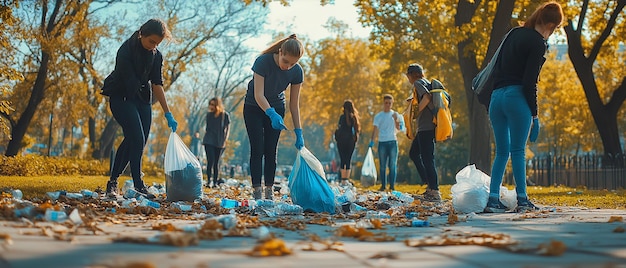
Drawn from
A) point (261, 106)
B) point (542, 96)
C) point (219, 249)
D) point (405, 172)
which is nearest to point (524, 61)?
point (261, 106)

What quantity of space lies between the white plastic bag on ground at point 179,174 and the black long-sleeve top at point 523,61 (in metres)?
3.41

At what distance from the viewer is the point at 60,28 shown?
23797mm

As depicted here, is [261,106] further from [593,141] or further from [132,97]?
[593,141]

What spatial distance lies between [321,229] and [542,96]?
3590 cm

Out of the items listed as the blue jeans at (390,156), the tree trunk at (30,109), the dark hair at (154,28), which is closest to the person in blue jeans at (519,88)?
the dark hair at (154,28)

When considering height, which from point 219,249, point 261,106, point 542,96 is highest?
point 542,96

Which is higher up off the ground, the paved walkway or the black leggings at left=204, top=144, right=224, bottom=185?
the black leggings at left=204, top=144, right=224, bottom=185

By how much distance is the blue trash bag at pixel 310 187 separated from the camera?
743 cm

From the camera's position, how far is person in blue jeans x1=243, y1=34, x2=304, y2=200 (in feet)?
26.0

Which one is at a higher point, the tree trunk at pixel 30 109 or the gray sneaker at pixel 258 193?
the tree trunk at pixel 30 109

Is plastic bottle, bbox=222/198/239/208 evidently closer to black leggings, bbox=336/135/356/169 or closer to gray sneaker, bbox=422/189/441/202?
gray sneaker, bbox=422/189/441/202

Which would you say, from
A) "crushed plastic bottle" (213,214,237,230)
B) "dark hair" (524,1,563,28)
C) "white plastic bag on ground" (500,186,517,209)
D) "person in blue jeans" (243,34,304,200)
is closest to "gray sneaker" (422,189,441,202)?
"white plastic bag on ground" (500,186,517,209)

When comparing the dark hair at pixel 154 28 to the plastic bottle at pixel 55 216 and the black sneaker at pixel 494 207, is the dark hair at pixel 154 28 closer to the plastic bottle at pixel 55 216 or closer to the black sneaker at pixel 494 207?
the plastic bottle at pixel 55 216

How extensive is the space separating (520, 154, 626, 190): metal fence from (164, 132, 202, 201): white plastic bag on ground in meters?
14.0
